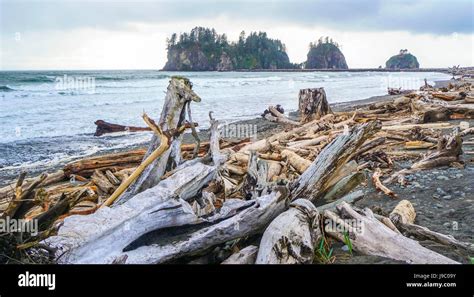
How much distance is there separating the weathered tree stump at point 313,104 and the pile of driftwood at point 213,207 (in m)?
4.34

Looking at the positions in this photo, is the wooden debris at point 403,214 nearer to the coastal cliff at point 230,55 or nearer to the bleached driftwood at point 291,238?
the bleached driftwood at point 291,238

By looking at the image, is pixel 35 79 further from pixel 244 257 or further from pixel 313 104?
pixel 244 257

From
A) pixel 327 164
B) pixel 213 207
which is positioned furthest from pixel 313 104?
pixel 213 207

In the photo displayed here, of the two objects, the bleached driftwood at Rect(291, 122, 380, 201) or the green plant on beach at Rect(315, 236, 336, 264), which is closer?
the green plant on beach at Rect(315, 236, 336, 264)

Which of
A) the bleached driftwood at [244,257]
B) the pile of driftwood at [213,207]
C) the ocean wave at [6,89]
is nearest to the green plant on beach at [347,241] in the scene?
the pile of driftwood at [213,207]

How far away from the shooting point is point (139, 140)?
1012 cm

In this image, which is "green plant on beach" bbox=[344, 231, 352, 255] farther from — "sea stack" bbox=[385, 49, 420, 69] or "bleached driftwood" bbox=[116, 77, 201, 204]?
"sea stack" bbox=[385, 49, 420, 69]

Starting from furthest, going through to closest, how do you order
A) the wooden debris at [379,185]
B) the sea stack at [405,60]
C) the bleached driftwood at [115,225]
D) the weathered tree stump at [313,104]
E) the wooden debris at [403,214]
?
the weathered tree stump at [313,104] → the sea stack at [405,60] → the wooden debris at [379,185] → the wooden debris at [403,214] → the bleached driftwood at [115,225]

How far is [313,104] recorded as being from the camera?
1047 centimetres

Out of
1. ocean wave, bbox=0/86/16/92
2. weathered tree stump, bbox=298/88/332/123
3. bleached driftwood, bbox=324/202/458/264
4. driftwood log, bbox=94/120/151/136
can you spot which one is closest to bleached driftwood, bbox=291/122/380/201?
bleached driftwood, bbox=324/202/458/264

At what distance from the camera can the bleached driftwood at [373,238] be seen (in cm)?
304

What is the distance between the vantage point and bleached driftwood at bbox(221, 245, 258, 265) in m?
2.93
